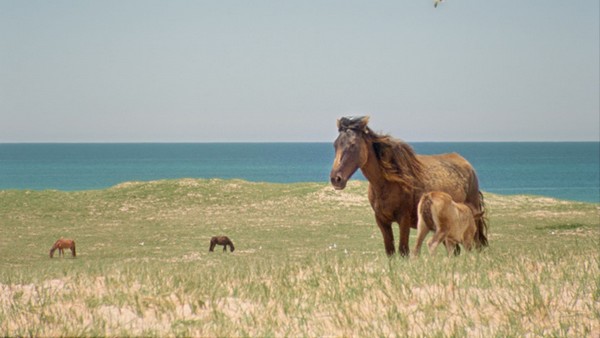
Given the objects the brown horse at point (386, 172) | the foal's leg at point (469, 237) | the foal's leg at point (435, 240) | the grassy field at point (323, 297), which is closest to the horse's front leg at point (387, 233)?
the brown horse at point (386, 172)

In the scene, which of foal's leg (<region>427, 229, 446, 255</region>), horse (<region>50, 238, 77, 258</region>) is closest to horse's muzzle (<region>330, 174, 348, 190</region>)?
foal's leg (<region>427, 229, 446, 255</region>)

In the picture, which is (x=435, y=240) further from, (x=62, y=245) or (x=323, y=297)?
(x=62, y=245)

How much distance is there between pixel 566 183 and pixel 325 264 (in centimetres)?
13263

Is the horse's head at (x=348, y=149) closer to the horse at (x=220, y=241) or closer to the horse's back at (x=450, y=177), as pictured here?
the horse's back at (x=450, y=177)

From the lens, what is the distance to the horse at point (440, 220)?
33.1 ft

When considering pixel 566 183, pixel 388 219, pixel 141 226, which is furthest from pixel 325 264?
pixel 566 183

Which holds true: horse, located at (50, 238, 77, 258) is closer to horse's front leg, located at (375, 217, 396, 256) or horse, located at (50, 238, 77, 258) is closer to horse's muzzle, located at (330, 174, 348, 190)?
horse's front leg, located at (375, 217, 396, 256)

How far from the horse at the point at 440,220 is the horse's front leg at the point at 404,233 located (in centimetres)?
32

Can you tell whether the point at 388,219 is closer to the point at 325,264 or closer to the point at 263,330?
the point at 325,264

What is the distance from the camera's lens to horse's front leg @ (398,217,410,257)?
34.8 feet

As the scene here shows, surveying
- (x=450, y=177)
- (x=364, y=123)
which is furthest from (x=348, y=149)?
(x=450, y=177)

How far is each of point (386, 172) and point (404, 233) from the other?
82cm

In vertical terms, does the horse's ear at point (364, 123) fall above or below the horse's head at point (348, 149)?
above

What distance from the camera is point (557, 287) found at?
8031mm
